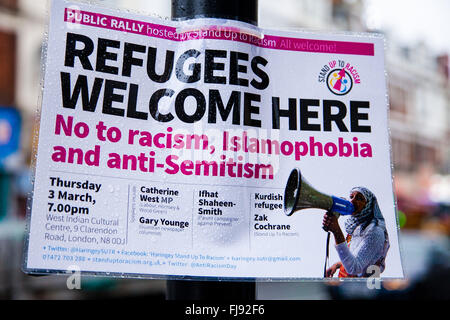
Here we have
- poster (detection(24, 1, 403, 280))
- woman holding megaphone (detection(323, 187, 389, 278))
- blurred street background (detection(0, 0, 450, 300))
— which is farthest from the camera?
blurred street background (detection(0, 0, 450, 300))

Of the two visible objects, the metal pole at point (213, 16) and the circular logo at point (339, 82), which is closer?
the metal pole at point (213, 16)

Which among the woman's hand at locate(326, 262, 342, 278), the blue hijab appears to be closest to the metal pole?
the woman's hand at locate(326, 262, 342, 278)

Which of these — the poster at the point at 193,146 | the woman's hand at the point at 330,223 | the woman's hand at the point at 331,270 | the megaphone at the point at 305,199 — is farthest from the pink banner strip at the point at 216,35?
the woman's hand at the point at 331,270

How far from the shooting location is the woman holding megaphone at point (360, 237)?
1620 mm

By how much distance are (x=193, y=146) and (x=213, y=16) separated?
15.2 inches

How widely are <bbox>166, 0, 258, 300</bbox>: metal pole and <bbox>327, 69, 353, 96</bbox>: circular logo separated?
28cm

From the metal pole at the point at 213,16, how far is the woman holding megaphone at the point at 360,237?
257 millimetres

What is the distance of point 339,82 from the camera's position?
1739 millimetres

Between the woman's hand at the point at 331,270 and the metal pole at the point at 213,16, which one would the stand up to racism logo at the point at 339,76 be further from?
the woman's hand at the point at 331,270

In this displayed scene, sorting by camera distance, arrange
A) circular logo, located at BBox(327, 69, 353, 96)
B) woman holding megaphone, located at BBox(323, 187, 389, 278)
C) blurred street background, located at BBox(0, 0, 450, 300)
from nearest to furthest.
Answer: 1. woman holding megaphone, located at BBox(323, 187, 389, 278)
2. circular logo, located at BBox(327, 69, 353, 96)
3. blurred street background, located at BBox(0, 0, 450, 300)

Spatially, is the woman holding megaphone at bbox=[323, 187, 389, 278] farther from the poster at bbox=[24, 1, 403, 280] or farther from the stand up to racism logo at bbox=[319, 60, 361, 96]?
the stand up to racism logo at bbox=[319, 60, 361, 96]

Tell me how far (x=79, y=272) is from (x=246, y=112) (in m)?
0.63

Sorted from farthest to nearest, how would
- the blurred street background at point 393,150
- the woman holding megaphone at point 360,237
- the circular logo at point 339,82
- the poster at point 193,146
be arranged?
1. the blurred street background at point 393,150
2. the circular logo at point 339,82
3. the woman holding megaphone at point 360,237
4. the poster at point 193,146

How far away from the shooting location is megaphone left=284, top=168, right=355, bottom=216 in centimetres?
162
